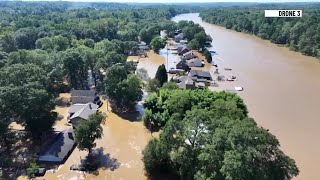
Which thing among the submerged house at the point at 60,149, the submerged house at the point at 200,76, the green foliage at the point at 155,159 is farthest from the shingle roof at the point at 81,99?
the submerged house at the point at 200,76

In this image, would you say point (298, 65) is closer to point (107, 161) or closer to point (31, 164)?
point (107, 161)

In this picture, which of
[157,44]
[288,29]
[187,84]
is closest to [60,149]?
[187,84]

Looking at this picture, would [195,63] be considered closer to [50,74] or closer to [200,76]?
[200,76]

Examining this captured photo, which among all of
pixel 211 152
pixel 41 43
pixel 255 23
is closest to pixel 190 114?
pixel 211 152

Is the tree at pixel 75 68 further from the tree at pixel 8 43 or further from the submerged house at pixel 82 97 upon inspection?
the tree at pixel 8 43

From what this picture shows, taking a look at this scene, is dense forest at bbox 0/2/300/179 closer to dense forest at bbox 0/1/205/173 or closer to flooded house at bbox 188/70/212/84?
dense forest at bbox 0/1/205/173

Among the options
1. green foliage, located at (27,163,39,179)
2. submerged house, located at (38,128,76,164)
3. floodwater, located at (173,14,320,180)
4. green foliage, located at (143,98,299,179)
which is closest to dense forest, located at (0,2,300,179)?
green foliage, located at (143,98,299,179)
